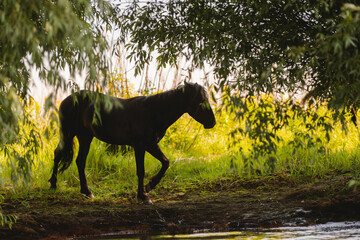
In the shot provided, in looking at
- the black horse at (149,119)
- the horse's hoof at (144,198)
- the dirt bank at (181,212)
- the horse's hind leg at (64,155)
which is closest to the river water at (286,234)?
the dirt bank at (181,212)

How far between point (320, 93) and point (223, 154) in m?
3.37

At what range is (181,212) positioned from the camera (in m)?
5.65

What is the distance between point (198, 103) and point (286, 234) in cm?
206

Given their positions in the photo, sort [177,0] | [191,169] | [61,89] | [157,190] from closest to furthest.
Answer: [61,89] → [177,0] → [157,190] → [191,169]

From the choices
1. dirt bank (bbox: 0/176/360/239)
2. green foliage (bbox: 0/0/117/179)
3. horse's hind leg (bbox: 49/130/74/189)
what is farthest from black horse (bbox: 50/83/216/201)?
green foliage (bbox: 0/0/117/179)

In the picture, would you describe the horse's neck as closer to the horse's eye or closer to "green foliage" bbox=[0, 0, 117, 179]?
the horse's eye

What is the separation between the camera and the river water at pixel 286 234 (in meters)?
4.53

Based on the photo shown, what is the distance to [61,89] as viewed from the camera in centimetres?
354

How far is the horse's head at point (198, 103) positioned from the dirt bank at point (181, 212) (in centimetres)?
110

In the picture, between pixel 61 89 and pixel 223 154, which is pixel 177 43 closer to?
pixel 61 89

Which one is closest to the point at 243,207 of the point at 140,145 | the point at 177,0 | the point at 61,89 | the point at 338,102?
the point at 140,145

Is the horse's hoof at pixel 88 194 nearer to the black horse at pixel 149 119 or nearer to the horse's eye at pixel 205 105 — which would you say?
the black horse at pixel 149 119

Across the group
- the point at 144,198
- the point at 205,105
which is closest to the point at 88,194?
the point at 144,198

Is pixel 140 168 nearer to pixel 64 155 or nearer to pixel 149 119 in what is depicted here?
pixel 149 119
